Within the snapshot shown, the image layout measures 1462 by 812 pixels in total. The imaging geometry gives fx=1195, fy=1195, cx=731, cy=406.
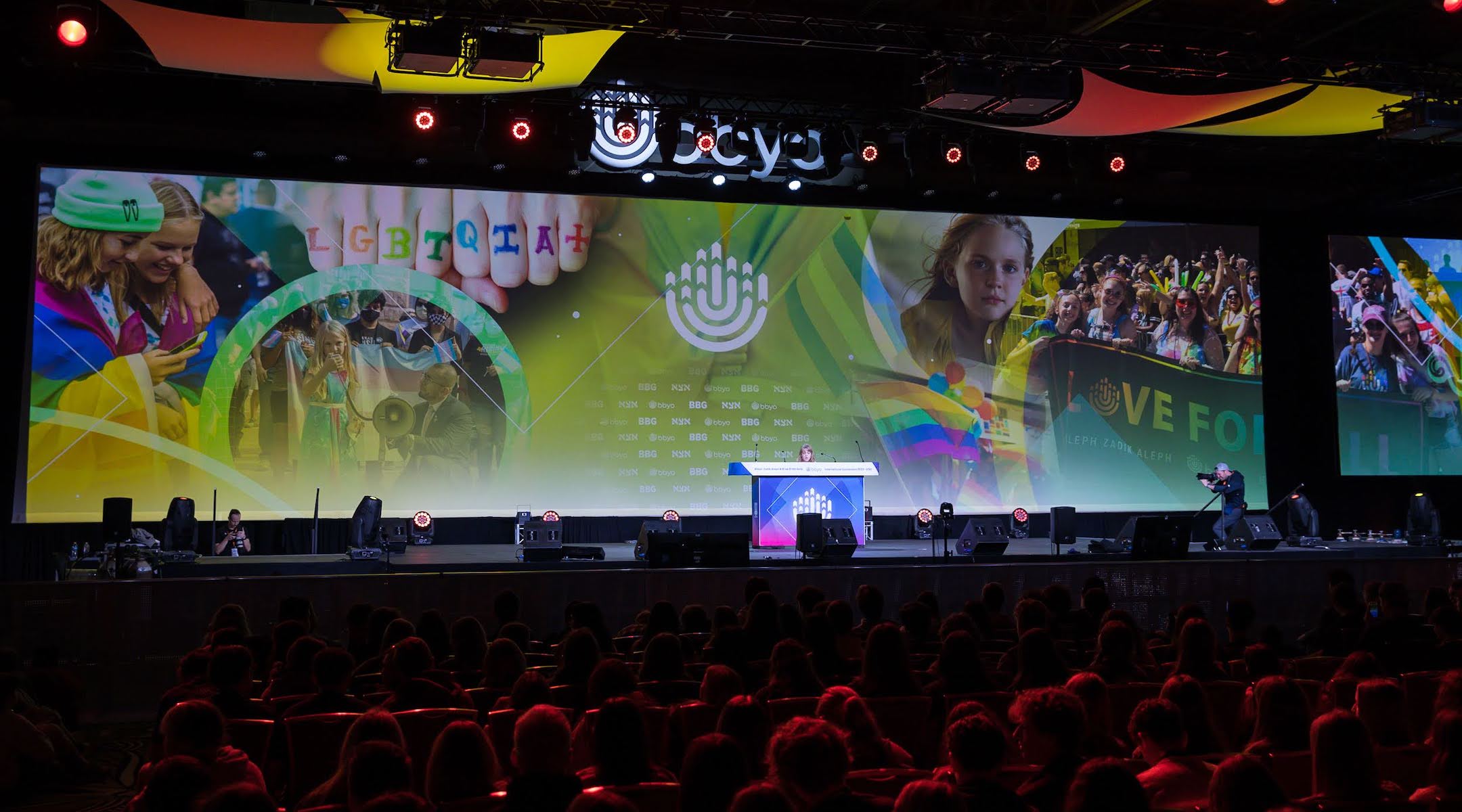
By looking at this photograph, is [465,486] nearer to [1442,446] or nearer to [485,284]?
[485,284]

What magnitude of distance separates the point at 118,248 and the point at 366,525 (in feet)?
13.8

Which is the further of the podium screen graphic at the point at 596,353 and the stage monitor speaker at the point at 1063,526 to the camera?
the podium screen graphic at the point at 596,353

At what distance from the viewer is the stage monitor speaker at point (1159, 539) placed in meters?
11.0

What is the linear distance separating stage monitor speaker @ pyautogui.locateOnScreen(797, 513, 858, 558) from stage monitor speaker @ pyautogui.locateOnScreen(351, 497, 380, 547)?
13.9ft

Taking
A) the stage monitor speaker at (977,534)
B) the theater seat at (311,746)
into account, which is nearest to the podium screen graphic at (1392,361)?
the stage monitor speaker at (977,534)

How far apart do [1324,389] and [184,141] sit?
15000 millimetres

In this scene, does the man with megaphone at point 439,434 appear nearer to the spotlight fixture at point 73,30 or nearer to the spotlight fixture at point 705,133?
the spotlight fixture at point 705,133

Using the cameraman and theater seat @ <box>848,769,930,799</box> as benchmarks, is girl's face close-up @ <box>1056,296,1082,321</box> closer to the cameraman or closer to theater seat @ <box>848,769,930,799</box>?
the cameraman

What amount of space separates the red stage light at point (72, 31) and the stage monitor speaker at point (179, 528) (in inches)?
164

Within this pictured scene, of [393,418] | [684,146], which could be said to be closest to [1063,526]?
[684,146]

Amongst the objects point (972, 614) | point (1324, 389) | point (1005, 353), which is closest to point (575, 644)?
point (972, 614)

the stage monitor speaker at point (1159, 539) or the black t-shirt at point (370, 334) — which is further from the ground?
the black t-shirt at point (370, 334)

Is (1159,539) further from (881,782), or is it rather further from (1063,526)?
(881,782)

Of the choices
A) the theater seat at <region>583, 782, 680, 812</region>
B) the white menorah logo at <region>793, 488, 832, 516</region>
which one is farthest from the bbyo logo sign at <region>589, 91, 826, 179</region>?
the theater seat at <region>583, 782, 680, 812</region>
